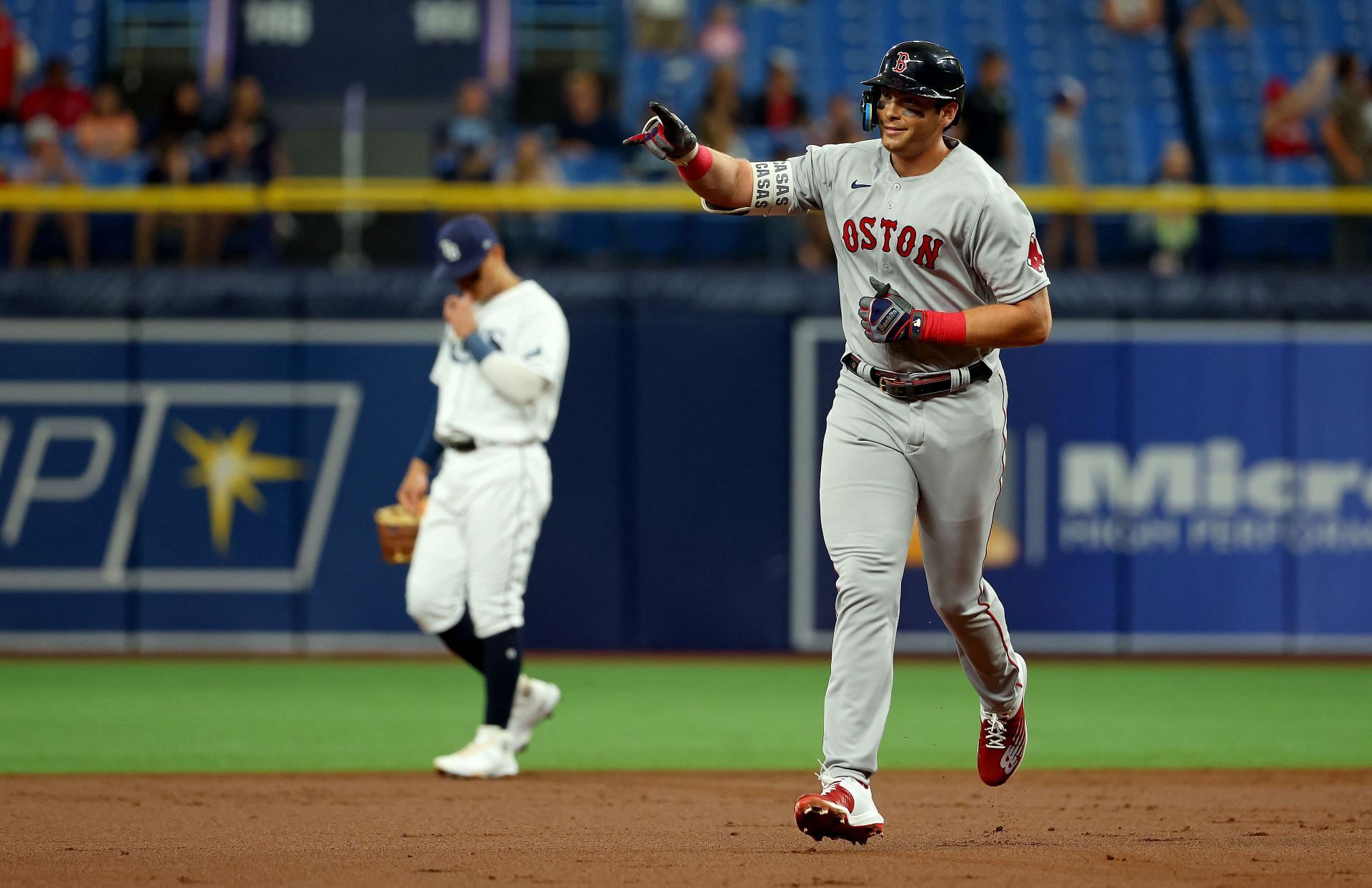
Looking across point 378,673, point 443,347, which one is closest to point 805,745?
point 443,347

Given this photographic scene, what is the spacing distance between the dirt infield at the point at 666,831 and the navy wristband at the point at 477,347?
151 cm

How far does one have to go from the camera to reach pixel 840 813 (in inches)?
188

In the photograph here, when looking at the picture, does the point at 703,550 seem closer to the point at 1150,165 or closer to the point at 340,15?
the point at 1150,165

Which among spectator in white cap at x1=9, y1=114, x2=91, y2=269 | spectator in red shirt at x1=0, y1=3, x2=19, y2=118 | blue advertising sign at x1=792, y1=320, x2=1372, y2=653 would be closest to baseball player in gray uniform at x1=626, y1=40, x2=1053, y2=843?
blue advertising sign at x1=792, y1=320, x2=1372, y2=653

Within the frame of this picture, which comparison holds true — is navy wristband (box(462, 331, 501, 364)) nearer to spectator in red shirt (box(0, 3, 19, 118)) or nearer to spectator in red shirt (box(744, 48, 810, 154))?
spectator in red shirt (box(744, 48, 810, 154))

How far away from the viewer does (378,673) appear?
10742 mm

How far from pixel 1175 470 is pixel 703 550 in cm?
299

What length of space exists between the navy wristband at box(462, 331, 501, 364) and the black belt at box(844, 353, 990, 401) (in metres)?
1.96

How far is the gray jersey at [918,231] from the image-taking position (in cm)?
493

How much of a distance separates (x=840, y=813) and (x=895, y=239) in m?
1.53

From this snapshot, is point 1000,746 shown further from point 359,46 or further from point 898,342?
point 359,46

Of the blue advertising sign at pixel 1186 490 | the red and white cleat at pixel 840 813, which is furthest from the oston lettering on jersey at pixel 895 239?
the blue advertising sign at pixel 1186 490

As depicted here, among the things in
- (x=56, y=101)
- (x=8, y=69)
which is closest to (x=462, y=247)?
(x=56, y=101)

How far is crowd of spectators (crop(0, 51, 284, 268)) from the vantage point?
11734mm
